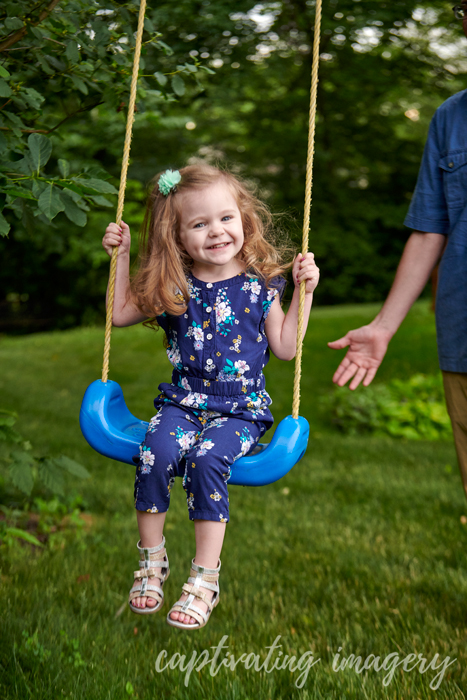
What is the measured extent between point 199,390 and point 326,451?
12.8 feet

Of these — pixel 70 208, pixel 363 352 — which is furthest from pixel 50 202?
pixel 363 352

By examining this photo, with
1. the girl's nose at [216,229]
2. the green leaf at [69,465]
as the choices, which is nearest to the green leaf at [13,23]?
the girl's nose at [216,229]

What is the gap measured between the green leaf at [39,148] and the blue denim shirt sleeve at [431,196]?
1.23 metres

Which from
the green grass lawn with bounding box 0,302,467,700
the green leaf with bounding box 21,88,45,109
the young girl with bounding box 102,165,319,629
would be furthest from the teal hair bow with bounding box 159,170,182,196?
the green grass lawn with bounding box 0,302,467,700

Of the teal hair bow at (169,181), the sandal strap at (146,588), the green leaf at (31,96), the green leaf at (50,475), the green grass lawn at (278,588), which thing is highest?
the green leaf at (31,96)

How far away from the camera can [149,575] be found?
2.01 m

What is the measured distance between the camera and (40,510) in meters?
4.10

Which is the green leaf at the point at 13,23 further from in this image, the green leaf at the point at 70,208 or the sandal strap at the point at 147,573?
the sandal strap at the point at 147,573

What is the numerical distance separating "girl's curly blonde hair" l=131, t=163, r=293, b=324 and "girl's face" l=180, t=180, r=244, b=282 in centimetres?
4

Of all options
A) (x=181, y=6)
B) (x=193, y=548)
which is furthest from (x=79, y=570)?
(x=181, y=6)

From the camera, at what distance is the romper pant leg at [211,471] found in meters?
1.98

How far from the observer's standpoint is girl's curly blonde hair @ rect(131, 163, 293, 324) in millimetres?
2234

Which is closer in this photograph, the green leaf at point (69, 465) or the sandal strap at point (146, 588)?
the sandal strap at point (146, 588)

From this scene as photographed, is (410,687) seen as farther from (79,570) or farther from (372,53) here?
(372,53)
